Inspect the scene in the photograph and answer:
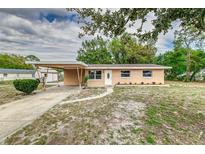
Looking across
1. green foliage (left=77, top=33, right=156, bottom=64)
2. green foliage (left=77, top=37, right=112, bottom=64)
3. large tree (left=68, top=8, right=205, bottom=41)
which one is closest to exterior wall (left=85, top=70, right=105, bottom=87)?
green foliage (left=77, top=33, right=156, bottom=64)

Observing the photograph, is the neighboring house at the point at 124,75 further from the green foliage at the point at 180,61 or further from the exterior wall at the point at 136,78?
the green foliage at the point at 180,61

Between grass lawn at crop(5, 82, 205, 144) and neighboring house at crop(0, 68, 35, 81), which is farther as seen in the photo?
neighboring house at crop(0, 68, 35, 81)

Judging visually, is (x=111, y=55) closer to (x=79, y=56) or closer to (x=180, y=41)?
(x=79, y=56)

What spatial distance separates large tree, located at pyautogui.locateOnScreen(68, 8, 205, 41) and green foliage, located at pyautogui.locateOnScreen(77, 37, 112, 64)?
2718 centimetres

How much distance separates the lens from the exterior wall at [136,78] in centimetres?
2286

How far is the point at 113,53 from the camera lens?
1390 inches

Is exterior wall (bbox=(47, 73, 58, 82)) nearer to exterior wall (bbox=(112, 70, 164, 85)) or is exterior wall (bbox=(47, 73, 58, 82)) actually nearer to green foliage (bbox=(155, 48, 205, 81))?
exterior wall (bbox=(112, 70, 164, 85))

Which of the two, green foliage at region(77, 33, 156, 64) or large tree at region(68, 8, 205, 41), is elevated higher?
green foliage at region(77, 33, 156, 64)

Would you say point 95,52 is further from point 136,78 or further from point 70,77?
point 136,78

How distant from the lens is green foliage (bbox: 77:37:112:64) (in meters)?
35.5

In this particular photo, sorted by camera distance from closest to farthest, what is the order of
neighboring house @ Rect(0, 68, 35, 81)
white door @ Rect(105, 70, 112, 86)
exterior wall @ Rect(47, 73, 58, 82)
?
1. white door @ Rect(105, 70, 112, 86)
2. neighboring house @ Rect(0, 68, 35, 81)
3. exterior wall @ Rect(47, 73, 58, 82)

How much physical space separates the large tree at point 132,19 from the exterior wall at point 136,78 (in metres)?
14.9

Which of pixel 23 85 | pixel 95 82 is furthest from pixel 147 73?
pixel 23 85

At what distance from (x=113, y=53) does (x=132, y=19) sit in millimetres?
27979
